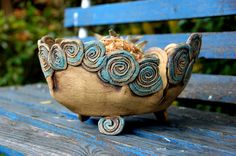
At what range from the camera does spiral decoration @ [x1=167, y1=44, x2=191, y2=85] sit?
126 cm

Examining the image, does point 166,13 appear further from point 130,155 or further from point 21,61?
point 21,61

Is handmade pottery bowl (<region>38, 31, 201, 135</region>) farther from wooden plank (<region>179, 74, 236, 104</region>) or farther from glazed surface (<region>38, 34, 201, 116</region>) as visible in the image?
wooden plank (<region>179, 74, 236, 104</region>)

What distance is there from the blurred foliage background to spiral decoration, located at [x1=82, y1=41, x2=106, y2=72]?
5.69 feet

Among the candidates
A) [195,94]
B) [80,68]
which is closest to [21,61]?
[195,94]

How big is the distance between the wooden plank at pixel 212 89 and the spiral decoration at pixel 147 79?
781 mm

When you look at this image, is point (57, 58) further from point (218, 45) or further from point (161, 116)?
point (218, 45)

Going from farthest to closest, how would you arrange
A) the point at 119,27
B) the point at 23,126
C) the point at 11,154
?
the point at 119,27 → the point at 23,126 → the point at 11,154

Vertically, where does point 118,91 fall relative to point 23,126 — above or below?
above

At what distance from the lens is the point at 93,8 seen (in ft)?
8.97

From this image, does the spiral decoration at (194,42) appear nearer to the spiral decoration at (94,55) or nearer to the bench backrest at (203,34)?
the spiral decoration at (94,55)

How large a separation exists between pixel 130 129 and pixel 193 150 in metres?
0.30

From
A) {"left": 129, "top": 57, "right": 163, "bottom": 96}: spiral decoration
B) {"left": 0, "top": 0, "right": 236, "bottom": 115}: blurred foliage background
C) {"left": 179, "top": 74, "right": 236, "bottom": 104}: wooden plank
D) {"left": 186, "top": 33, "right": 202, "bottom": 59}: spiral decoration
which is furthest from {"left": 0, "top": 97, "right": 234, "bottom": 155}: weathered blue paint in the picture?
{"left": 0, "top": 0, "right": 236, "bottom": 115}: blurred foliage background

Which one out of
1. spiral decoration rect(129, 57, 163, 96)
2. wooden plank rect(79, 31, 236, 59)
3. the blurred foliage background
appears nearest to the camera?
spiral decoration rect(129, 57, 163, 96)

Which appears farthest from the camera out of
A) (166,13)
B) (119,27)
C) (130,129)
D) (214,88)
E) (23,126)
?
(119,27)
